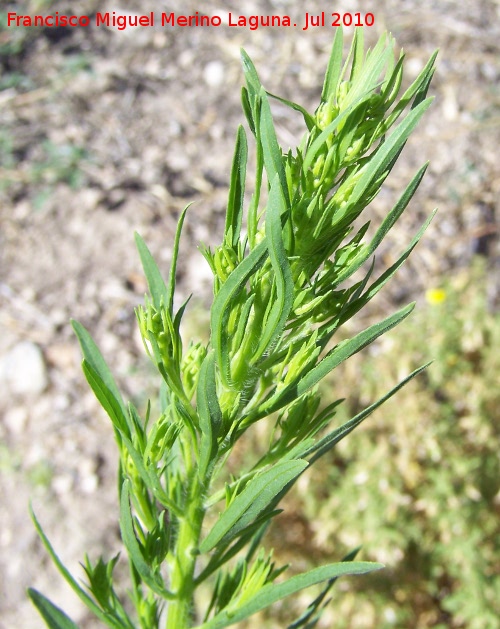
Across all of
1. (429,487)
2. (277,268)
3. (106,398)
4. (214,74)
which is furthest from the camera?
(214,74)

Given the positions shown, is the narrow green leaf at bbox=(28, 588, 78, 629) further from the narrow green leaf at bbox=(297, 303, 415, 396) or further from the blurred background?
the blurred background

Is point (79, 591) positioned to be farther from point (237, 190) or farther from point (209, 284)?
point (209, 284)

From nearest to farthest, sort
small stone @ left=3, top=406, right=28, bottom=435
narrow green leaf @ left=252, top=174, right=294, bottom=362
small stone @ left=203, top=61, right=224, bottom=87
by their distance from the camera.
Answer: narrow green leaf @ left=252, top=174, right=294, bottom=362, small stone @ left=3, top=406, right=28, bottom=435, small stone @ left=203, top=61, right=224, bottom=87

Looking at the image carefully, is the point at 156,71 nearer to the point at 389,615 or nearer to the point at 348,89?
the point at 389,615

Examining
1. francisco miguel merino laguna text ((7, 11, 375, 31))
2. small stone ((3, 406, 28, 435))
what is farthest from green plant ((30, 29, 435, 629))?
francisco miguel merino laguna text ((7, 11, 375, 31))

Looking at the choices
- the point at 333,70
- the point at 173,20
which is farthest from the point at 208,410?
the point at 173,20

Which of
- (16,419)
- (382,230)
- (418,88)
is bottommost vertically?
(16,419)
